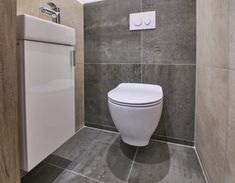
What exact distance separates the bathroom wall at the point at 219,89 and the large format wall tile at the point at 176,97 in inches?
10.6

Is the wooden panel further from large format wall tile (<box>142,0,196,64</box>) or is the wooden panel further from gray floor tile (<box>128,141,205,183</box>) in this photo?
large format wall tile (<box>142,0,196,64</box>)

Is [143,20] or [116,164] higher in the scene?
[143,20]

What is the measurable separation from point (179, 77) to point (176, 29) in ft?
1.25

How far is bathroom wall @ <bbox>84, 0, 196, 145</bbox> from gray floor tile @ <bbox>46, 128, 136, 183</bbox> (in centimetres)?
26

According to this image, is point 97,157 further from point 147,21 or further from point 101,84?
point 147,21

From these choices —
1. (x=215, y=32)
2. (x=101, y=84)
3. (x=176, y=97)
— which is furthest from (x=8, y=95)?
(x=176, y=97)

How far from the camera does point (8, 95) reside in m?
0.47

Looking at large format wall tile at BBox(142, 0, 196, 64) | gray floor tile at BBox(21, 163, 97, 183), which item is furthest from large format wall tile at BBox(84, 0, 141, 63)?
gray floor tile at BBox(21, 163, 97, 183)

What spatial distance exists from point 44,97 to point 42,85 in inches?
2.3

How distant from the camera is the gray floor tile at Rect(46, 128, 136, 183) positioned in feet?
3.06

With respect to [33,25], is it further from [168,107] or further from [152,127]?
[168,107]

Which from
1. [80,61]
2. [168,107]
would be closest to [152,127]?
[168,107]

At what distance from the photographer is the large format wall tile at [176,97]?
4.02 ft

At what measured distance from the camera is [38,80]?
68cm
